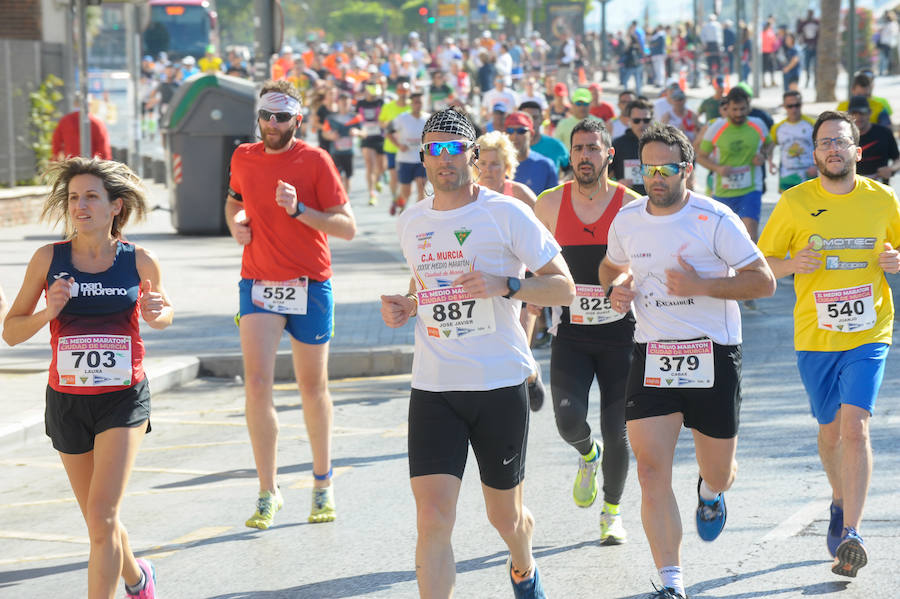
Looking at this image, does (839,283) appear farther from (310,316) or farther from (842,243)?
(310,316)

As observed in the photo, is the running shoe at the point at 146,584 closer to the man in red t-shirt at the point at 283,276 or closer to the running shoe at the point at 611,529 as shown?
the man in red t-shirt at the point at 283,276

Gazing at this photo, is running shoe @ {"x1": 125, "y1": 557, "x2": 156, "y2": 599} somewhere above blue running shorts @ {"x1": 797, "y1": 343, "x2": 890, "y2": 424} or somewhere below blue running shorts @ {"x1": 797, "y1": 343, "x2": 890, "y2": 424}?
below

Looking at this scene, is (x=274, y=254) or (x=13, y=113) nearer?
(x=274, y=254)

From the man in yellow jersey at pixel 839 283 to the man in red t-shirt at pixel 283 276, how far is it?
2189 millimetres

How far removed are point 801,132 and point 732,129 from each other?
93cm

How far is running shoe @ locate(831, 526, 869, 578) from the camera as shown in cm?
595

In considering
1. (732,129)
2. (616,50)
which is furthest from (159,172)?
(616,50)

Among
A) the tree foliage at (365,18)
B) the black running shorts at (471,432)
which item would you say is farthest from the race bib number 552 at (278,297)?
the tree foliage at (365,18)

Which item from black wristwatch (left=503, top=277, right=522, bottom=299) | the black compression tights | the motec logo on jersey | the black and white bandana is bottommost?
the black compression tights

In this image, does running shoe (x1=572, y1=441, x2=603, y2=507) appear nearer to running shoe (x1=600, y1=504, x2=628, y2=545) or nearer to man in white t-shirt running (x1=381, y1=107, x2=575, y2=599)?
running shoe (x1=600, y1=504, x2=628, y2=545)

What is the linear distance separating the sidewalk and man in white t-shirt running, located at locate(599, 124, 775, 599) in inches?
185

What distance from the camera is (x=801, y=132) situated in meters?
15.1

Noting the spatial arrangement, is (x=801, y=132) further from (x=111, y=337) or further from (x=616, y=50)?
(x=616, y=50)

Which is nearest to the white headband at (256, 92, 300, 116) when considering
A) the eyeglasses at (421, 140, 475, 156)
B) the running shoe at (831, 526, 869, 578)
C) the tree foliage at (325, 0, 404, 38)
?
the eyeglasses at (421, 140, 475, 156)
